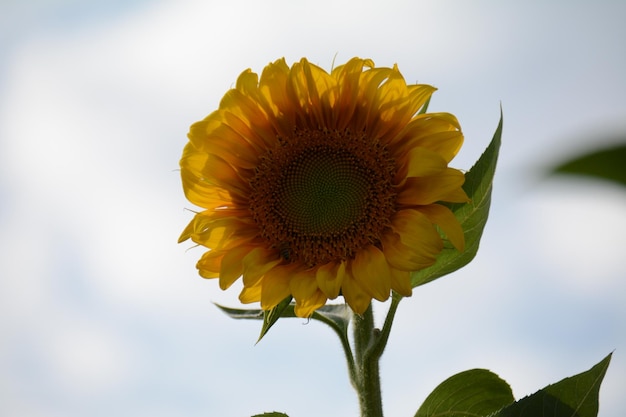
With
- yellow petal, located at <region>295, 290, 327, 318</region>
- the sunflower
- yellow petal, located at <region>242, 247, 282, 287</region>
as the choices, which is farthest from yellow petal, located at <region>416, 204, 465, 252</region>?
yellow petal, located at <region>242, 247, 282, 287</region>

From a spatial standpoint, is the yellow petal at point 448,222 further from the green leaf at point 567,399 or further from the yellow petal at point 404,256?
the green leaf at point 567,399

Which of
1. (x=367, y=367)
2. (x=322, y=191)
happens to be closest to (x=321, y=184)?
(x=322, y=191)

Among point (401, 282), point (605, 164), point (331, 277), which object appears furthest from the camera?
point (331, 277)

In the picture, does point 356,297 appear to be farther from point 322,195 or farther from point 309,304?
point 322,195

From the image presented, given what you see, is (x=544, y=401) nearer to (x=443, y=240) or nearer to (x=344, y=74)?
(x=443, y=240)

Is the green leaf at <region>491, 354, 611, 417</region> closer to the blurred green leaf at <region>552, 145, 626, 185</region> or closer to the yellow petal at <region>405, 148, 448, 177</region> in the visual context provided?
the yellow petal at <region>405, 148, 448, 177</region>

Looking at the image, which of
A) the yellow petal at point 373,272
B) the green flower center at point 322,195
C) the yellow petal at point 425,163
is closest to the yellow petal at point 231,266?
the green flower center at point 322,195
